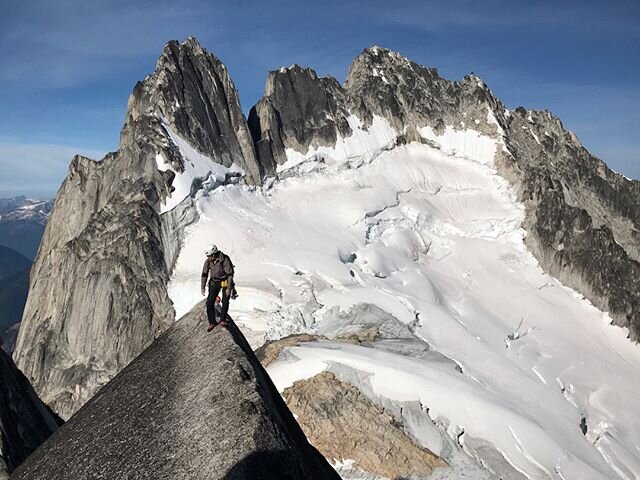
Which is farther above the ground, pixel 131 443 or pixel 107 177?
pixel 107 177

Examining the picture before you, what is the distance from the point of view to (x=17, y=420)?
13633 millimetres

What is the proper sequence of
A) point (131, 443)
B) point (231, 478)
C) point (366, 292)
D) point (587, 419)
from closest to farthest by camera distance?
point (231, 478), point (131, 443), point (587, 419), point (366, 292)

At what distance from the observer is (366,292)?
125 ft

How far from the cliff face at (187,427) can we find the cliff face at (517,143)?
131ft

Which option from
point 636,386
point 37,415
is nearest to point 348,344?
point 37,415

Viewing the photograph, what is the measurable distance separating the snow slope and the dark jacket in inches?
617

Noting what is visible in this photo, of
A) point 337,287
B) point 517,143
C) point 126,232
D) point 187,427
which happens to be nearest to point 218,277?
point 187,427

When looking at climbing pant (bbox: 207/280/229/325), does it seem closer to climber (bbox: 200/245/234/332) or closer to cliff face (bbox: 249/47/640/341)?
climber (bbox: 200/245/234/332)

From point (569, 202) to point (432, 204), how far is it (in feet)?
64.4

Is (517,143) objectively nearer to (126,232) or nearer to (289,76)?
(289,76)

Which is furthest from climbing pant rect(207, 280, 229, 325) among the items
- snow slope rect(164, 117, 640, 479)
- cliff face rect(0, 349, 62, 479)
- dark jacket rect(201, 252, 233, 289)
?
snow slope rect(164, 117, 640, 479)

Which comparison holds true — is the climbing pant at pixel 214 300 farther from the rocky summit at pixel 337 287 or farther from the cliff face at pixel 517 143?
the cliff face at pixel 517 143

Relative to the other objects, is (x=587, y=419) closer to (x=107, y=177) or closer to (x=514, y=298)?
(x=514, y=298)

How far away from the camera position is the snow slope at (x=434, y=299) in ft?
91.1
